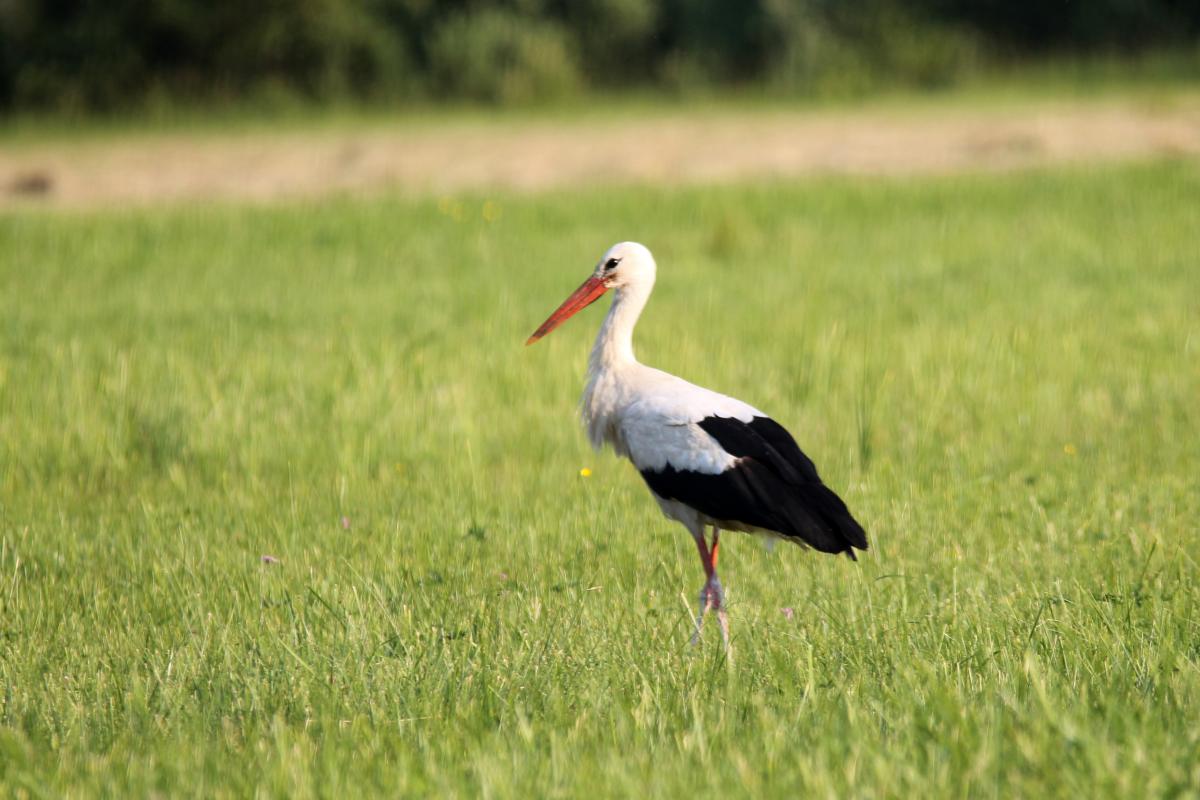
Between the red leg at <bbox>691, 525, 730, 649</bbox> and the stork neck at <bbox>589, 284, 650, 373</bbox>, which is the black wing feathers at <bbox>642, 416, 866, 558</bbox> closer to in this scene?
the red leg at <bbox>691, 525, 730, 649</bbox>

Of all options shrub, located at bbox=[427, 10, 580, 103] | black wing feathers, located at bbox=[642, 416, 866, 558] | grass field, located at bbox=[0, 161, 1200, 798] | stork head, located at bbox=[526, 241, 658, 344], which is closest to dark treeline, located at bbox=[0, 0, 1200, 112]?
shrub, located at bbox=[427, 10, 580, 103]

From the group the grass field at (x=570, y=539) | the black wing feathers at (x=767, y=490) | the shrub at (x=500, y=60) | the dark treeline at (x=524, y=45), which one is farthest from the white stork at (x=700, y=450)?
the shrub at (x=500, y=60)

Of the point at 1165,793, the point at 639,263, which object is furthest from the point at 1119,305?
the point at 1165,793

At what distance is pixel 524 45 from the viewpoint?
23.0 meters

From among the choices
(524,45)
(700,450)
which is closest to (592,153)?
(524,45)

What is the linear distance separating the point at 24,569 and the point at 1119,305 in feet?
21.5

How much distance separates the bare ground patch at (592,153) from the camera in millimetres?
15906

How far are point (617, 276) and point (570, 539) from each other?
0.93 metres

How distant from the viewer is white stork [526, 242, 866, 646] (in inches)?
165

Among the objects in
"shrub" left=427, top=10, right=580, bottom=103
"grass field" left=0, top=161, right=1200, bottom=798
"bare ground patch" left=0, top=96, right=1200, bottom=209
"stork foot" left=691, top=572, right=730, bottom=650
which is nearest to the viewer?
"grass field" left=0, top=161, right=1200, bottom=798

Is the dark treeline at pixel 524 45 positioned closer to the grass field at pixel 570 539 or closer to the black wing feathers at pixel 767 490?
the grass field at pixel 570 539

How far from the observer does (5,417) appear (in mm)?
6754

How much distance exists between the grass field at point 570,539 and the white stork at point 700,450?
0.26 m

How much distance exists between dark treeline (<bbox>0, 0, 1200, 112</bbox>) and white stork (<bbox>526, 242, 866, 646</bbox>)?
56.7 ft
